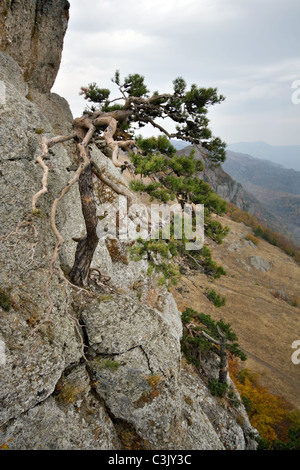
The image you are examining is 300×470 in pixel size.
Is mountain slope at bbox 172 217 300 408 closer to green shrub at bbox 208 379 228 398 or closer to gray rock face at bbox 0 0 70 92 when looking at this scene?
green shrub at bbox 208 379 228 398

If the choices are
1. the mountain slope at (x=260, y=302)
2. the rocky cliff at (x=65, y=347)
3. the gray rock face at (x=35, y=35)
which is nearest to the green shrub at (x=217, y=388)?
the rocky cliff at (x=65, y=347)

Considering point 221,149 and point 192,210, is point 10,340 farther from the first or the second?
point 221,149

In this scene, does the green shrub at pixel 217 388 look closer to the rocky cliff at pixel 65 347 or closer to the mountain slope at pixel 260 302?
the rocky cliff at pixel 65 347

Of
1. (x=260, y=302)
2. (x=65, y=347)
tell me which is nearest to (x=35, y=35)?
(x=65, y=347)

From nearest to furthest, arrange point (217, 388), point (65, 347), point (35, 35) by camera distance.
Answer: point (65, 347)
point (35, 35)
point (217, 388)

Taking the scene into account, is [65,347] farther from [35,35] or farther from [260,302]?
[260,302]

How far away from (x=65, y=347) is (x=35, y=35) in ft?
51.8

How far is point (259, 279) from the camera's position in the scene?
7094cm

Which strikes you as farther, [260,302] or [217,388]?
[260,302]

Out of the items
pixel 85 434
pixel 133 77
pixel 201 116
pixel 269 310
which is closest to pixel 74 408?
pixel 85 434

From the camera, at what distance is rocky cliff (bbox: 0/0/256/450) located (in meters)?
5.95

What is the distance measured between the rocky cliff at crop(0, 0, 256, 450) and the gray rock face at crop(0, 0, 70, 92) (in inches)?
214

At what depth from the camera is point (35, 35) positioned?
533 inches

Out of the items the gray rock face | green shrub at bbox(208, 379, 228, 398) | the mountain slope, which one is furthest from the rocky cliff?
the mountain slope
